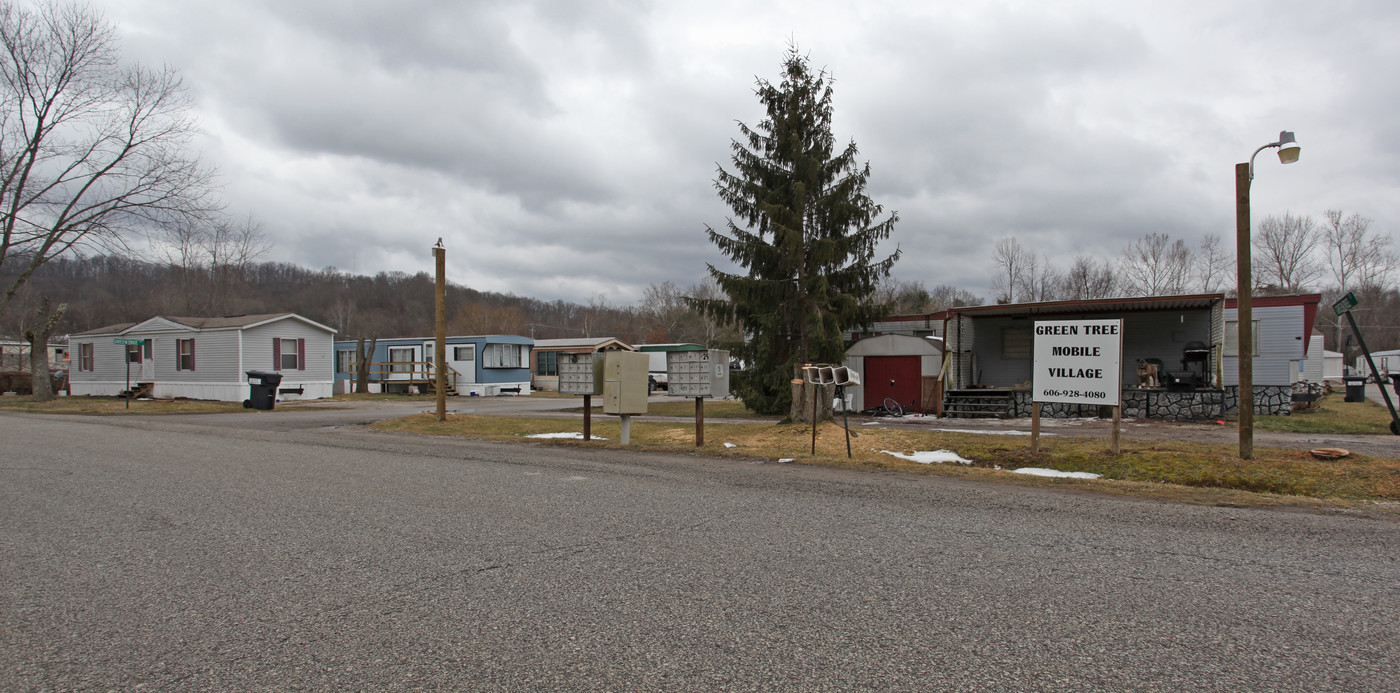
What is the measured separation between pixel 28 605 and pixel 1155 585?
258 inches

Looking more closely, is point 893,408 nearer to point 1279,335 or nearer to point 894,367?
point 894,367

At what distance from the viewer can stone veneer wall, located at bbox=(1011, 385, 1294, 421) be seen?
60.6 feet

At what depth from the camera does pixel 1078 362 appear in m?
11.0

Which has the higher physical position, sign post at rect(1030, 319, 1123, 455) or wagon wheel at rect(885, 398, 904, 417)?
sign post at rect(1030, 319, 1123, 455)

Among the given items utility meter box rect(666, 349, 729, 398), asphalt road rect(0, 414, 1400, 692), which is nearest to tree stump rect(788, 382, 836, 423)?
utility meter box rect(666, 349, 729, 398)

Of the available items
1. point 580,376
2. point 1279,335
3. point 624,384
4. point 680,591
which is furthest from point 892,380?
point 680,591

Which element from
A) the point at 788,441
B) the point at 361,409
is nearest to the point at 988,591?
the point at 788,441

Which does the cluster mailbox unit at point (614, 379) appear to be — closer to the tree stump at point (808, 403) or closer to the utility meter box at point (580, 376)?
the utility meter box at point (580, 376)

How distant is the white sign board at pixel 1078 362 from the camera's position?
34.9ft

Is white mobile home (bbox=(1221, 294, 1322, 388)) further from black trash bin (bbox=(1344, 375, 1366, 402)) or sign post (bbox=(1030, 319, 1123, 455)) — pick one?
sign post (bbox=(1030, 319, 1123, 455))

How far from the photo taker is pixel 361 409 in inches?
1004

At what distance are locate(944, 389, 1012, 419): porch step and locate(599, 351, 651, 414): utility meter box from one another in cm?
1058

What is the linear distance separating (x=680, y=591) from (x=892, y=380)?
18910mm

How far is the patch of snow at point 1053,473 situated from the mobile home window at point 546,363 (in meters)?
34.8
